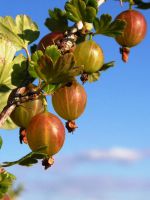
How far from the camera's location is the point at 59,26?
6.27 ft

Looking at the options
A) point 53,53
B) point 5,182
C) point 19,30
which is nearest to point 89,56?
point 53,53

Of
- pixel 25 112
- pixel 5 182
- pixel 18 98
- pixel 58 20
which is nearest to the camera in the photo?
pixel 5 182

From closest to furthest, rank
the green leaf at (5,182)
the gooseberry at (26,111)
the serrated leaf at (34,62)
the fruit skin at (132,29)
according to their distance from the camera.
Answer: the green leaf at (5,182), the serrated leaf at (34,62), the gooseberry at (26,111), the fruit skin at (132,29)

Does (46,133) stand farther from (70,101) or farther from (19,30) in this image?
(19,30)

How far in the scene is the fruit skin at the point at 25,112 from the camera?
1.69m

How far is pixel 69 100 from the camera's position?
5.64 feet

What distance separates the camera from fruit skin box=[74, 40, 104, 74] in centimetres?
167

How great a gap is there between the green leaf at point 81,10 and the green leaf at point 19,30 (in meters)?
0.21

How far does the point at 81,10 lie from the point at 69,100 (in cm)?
36

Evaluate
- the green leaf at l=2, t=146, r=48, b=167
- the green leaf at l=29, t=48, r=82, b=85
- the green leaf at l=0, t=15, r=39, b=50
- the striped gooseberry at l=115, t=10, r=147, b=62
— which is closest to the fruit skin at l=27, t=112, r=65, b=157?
the green leaf at l=2, t=146, r=48, b=167

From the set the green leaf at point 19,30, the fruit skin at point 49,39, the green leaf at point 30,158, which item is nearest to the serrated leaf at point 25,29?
the green leaf at point 19,30

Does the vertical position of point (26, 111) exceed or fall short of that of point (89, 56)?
it falls short

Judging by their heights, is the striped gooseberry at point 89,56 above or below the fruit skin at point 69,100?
above

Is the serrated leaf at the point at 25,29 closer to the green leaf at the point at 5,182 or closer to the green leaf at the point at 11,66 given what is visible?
the green leaf at the point at 11,66
